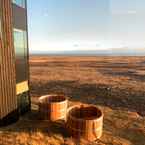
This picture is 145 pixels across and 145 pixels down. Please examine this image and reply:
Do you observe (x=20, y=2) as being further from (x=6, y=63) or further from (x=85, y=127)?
(x=85, y=127)

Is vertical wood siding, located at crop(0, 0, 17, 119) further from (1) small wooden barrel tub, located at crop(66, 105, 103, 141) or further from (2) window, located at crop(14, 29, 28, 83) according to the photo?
(1) small wooden barrel tub, located at crop(66, 105, 103, 141)

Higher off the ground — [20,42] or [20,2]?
[20,2]

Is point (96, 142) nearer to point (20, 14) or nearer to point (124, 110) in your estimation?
point (124, 110)

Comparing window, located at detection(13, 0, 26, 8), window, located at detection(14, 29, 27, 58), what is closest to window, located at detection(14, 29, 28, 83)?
window, located at detection(14, 29, 27, 58)

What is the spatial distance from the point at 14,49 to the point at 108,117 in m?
4.62

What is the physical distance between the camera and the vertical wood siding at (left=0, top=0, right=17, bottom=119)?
5375mm

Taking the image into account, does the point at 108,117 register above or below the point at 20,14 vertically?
below

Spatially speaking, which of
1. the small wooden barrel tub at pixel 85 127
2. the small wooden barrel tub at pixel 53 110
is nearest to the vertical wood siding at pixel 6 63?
the small wooden barrel tub at pixel 53 110

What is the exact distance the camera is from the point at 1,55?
5.36 metres

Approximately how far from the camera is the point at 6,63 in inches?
219

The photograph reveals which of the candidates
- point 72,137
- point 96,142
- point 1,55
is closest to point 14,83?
point 1,55

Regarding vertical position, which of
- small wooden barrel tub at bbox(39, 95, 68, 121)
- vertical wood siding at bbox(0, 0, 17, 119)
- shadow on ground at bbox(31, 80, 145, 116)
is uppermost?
vertical wood siding at bbox(0, 0, 17, 119)

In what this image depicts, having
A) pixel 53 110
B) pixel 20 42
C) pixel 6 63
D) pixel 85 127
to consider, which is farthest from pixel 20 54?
pixel 85 127

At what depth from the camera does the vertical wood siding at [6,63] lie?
5.38 meters
